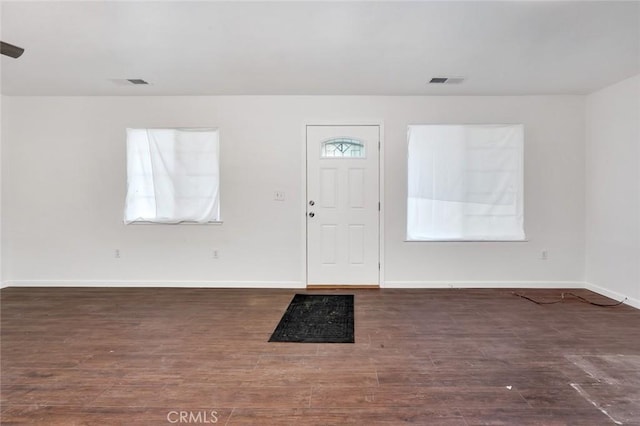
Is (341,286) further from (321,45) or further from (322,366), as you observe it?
(321,45)

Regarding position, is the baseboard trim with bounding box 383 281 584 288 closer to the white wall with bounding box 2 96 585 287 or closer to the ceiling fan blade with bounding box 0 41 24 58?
the white wall with bounding box 2 96 585 287

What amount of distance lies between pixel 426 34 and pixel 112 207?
4.15m

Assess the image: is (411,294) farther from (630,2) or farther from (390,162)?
(630,2)

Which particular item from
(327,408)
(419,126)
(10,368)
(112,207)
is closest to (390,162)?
(419,126)

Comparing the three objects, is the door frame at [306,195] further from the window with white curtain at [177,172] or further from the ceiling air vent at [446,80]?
the window with white curtain at [177,172]

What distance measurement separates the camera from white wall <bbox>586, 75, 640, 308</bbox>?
355 cm

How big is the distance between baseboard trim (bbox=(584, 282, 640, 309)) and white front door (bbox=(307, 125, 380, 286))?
2.60 metres

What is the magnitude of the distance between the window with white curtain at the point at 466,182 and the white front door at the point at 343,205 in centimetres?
50

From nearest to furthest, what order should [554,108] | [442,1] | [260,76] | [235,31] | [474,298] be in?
[442,1]
[235,31]
[260,76]
[474,298]
[554,108]

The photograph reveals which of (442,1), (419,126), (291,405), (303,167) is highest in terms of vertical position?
(442,1)

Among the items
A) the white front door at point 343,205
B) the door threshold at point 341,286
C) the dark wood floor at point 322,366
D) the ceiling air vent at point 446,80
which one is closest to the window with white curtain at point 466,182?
the white front door at point 343,205

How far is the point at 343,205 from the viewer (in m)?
4.31

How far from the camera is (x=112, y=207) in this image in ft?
14.4

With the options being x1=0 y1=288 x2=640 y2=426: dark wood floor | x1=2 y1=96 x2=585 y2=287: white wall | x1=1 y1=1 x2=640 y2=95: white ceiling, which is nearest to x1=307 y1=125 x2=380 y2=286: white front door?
x1=2 y1=96 x2=585 y2=287: white wall
